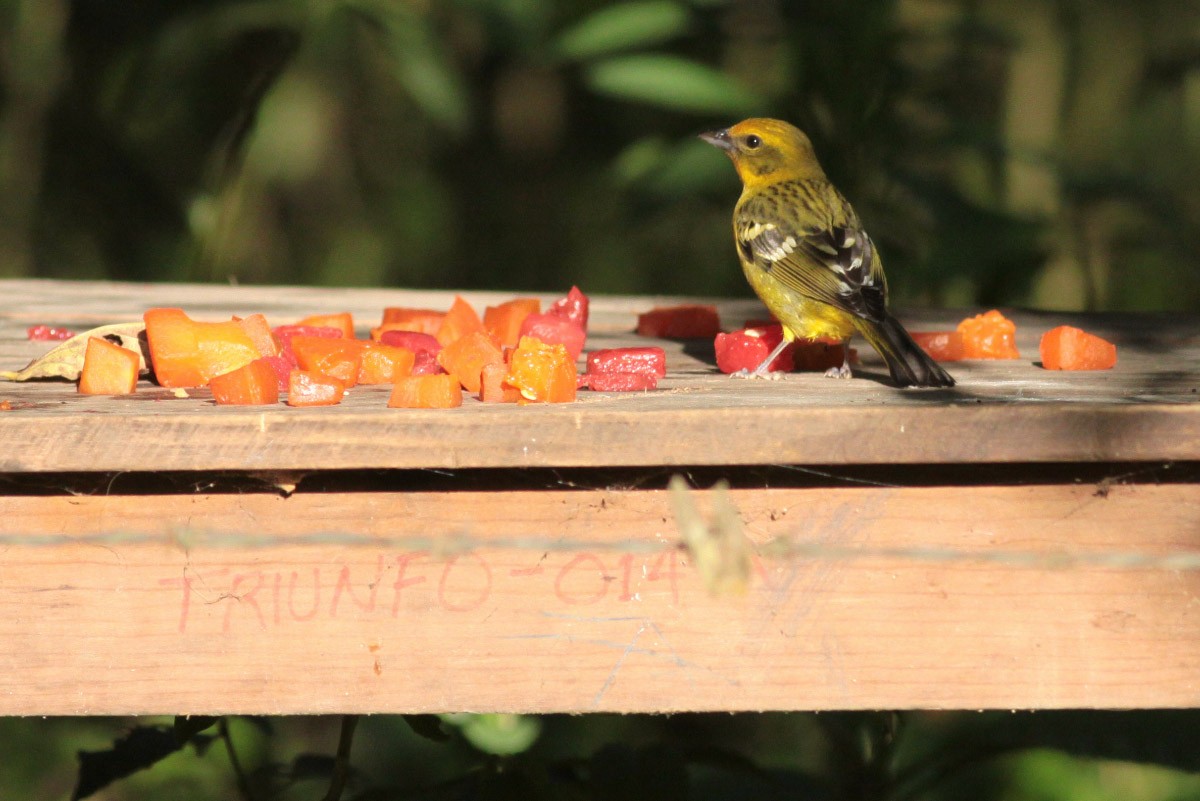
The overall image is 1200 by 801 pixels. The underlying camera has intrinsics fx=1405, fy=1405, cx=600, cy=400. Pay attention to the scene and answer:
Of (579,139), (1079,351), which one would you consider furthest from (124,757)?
(579,139)

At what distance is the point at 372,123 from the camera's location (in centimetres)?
948

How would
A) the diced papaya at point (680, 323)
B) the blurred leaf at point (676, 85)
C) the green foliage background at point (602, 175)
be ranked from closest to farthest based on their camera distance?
the diced papaya at point (680, 323), the green foliage background at point (602, 175), the blurred leaf at point (676, 85)

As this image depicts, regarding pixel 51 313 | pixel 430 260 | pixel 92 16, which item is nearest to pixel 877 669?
pixel 51 313

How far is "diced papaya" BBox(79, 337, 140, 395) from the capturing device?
8.52ft

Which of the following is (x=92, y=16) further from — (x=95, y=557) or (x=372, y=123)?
(x=95, y=557)

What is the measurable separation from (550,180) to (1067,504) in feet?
25.4

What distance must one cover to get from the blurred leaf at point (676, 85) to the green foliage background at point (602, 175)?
0.04 ft

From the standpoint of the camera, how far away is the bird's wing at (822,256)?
10.9 ft

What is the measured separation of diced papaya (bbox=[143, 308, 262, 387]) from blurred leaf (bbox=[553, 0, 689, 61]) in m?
2.61

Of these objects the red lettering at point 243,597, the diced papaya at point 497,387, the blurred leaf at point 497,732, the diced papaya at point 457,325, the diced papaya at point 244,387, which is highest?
the diced papaya at point 497,387

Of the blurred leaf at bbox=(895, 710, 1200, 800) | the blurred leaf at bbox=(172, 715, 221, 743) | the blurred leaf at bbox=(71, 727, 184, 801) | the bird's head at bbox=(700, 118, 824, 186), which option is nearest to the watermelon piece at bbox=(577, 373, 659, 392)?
the blurred leaf at bbox=(172, 715, 221, 743)

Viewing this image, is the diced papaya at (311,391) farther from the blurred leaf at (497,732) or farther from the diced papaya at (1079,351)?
the diced papaya at (1079,351)

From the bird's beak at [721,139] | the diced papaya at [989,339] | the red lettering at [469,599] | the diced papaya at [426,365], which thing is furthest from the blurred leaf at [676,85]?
the red lettering at [469,599]

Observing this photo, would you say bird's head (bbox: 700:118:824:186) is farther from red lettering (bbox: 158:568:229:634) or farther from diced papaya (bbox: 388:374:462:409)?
red lettering (bbox: 158:568:229:634)
